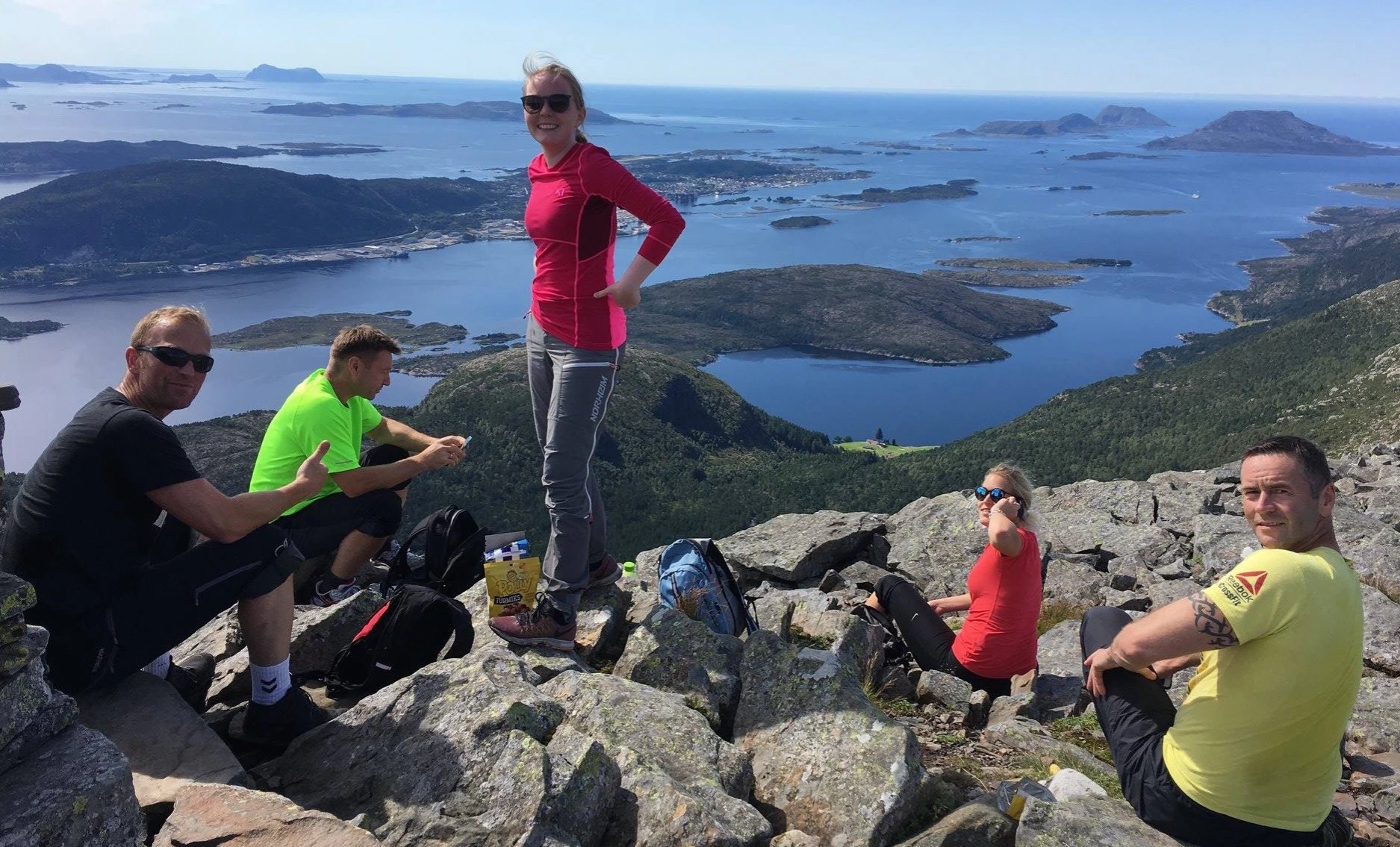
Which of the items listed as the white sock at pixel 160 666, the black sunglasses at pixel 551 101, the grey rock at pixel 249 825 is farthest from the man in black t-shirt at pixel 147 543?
the black sunglasses at pixel 551 101

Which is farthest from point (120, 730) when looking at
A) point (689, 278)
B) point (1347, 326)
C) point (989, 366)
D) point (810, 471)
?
point (689, 278)

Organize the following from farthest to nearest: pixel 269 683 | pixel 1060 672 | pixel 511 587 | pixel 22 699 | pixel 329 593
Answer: pixel 329 593 → pixel 1060 672 → pixel 511 587 → pixel 269 683 → pixel 22 699

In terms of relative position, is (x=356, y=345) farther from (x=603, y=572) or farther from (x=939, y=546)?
(x=939, y=546)

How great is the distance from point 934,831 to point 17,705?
3742 millimetres

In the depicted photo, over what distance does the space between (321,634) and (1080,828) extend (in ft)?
15.8

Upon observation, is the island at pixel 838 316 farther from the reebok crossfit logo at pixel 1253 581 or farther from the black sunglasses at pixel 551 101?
the reebok crossfit logo at pixel 1253 581

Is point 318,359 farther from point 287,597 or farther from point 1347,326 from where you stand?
point 287,597

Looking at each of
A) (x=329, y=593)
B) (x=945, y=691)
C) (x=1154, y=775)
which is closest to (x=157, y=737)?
(x=329, y=593)

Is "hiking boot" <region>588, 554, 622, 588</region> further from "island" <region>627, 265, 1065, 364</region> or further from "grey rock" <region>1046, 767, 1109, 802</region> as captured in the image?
"island" <region>627, 265, 1065, 364</region>

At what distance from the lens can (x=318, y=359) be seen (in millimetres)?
125250

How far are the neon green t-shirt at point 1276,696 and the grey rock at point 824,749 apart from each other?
4.13ft

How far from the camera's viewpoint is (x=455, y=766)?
4086mm

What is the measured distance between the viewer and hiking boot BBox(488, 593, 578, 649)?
5812mm

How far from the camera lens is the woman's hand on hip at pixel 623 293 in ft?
17.9
